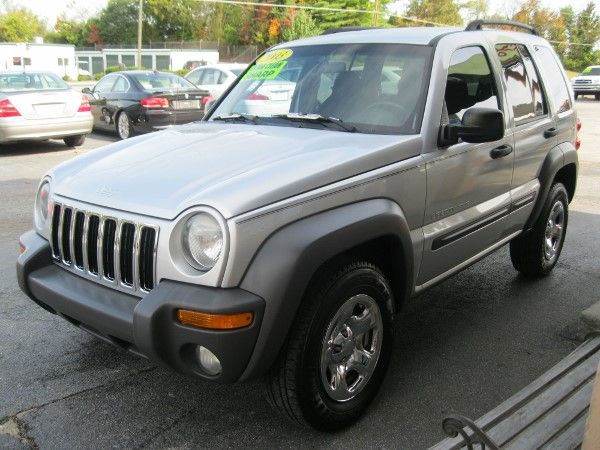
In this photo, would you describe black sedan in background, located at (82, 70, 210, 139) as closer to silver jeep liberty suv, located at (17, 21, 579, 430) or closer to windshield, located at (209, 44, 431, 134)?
silver jeep liberty suv, located at (17, 21, 579, 430)

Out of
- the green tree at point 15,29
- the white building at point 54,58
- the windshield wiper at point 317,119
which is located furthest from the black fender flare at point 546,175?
the green tree at point 15,29

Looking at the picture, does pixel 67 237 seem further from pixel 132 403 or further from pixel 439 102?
pixel 439 102

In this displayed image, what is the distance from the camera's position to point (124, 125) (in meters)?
12.9

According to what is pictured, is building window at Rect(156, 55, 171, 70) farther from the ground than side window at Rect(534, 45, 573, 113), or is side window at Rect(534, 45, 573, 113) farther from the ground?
side window at Rect(534, 45, 573, 113)

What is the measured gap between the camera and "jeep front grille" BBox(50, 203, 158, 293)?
2.64 meters

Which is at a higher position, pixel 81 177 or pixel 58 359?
pixel 81 177

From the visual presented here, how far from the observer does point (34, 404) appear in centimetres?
315

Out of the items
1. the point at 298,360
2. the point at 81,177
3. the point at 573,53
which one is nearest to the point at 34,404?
the point at 81,177

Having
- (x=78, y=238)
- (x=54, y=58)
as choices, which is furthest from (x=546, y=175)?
(x=54, y=58)

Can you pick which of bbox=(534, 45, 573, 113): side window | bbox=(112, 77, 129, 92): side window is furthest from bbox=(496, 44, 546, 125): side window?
bbox=(112, 77, 129, 92): side window

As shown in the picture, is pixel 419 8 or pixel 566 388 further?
pixel 419 8

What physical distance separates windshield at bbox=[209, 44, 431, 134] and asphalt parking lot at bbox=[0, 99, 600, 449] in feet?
4.63

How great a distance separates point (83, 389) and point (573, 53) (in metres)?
68.1

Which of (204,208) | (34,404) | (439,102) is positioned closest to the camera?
(204,208)
